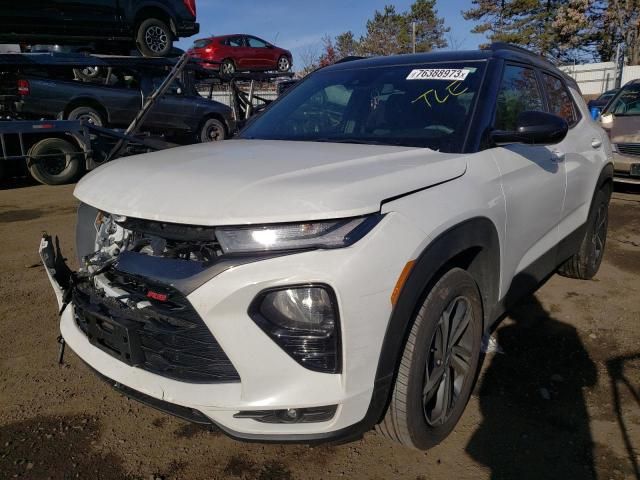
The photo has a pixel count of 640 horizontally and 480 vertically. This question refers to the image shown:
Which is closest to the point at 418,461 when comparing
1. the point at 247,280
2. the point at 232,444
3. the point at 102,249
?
the point at 232,444

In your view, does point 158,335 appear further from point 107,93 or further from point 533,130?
point 107,93

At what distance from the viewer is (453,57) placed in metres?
3.05

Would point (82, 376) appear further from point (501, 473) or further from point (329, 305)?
point (501, 473)

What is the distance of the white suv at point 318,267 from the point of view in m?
1.75

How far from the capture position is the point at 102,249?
7.89 feet

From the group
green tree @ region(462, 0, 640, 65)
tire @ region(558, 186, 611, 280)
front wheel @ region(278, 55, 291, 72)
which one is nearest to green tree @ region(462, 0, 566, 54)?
green tree @ region(462, 0, 640, 65)

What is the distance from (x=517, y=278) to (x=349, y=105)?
4.72 feet

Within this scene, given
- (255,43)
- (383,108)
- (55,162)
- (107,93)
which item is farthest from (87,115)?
(255,43)

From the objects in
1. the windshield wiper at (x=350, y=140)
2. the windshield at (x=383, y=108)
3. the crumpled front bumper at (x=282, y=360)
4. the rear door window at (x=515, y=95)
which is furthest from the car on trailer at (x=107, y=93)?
the crumpled front bumper at (x=282, y=360)

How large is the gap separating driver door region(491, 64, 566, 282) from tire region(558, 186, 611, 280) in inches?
38.7

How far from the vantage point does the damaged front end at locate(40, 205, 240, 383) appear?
6.01ft

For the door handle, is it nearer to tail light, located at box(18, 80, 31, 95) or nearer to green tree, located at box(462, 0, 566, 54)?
tail light, located at box(18, 80, 31, 95)

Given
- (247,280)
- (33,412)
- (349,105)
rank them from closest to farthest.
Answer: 1. (247,280)
2. (33,412)
3. (349,105)

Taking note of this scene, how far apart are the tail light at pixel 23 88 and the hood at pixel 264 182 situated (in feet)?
25.8
